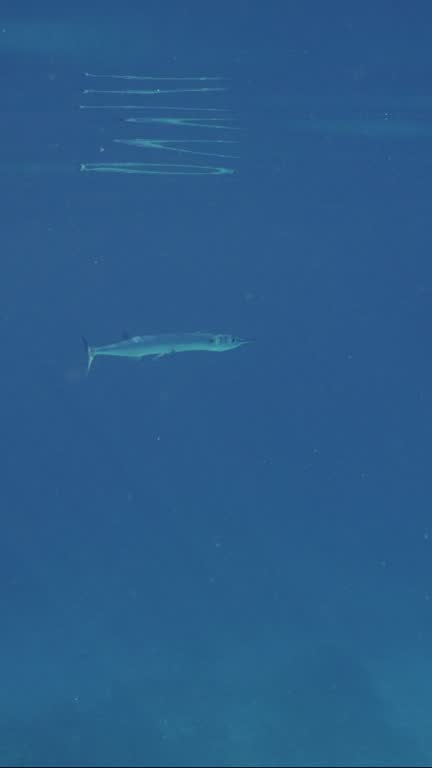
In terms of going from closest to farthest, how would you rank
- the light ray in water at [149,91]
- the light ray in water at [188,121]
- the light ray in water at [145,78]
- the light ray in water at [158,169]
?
the light ray in water at [145,78], the light ray in water at [149,91], the light ray in water at [188,121], the light ray in water at [158,169]

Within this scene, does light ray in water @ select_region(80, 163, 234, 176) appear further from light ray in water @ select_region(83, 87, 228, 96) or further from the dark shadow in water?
the dark shadow in water

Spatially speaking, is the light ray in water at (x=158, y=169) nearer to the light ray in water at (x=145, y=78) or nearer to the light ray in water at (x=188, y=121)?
the light ray in water at (x=188, y=121)

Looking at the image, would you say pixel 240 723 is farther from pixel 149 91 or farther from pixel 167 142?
pixel 167 142

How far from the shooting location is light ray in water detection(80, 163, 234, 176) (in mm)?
21438

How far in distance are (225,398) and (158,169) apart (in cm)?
3904

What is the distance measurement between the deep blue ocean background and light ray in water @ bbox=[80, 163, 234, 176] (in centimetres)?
53

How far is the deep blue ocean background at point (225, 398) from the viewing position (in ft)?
41.9

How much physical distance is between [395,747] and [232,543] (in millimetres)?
16690

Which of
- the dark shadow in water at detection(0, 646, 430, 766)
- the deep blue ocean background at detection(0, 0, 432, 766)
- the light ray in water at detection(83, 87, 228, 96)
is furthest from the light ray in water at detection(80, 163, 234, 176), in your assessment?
the dark shadow in water at detection(0, 646, 430, 766)

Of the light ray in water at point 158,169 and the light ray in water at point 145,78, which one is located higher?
the light ray in water at point 158,169

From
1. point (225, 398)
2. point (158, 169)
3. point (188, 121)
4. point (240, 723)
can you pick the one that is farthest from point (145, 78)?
point (225, 398)

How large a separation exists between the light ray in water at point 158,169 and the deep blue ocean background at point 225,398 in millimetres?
535

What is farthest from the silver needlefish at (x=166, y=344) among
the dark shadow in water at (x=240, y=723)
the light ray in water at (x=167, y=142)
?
the light ray in water at (x=167, y=142)

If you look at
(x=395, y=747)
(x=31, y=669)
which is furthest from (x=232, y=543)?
(x=395, y=747)
